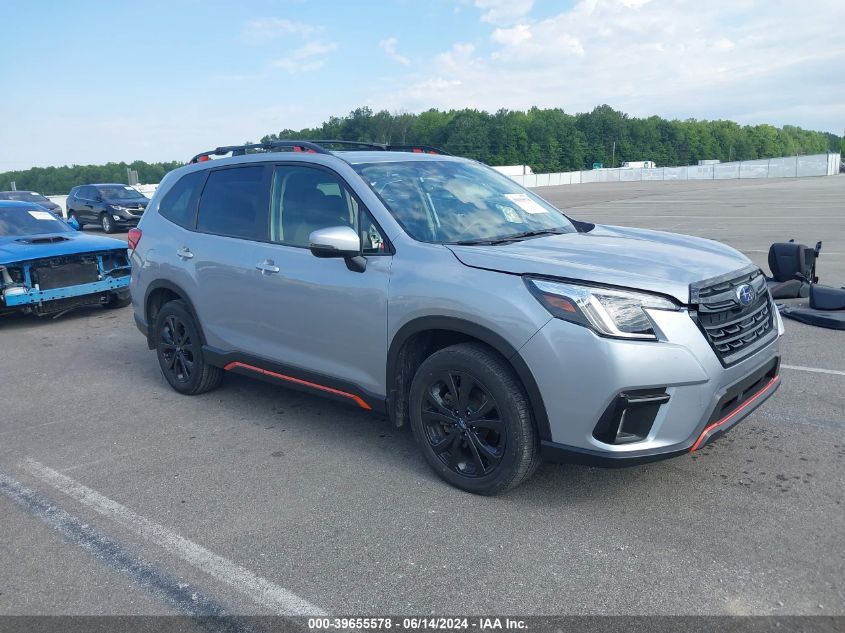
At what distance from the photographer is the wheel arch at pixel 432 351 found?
3.44 metres

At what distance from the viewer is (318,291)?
435 cm

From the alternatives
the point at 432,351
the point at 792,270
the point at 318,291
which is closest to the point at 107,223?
the point at 792,270

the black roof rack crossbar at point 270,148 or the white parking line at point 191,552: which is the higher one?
the black roof rack crossbar at point 270,148

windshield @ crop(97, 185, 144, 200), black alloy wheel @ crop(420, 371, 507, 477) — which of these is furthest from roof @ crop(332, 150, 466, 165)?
windshield @ crop(97, 185, 144, 200)

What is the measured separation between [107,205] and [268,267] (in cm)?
1929

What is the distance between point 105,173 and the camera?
2933 inches

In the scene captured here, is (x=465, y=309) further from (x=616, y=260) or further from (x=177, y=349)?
(x=177, y=349)

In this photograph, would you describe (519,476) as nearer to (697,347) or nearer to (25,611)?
(697,347)

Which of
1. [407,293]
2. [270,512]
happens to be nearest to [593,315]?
[407,293]

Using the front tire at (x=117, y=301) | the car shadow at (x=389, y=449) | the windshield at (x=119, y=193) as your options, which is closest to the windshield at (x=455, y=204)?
the car shadow at (x=389, y=449)

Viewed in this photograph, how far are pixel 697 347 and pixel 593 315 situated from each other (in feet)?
1.65

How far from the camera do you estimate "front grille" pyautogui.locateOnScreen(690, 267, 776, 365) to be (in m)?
3.37

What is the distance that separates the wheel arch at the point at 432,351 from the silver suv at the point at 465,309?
1 cm

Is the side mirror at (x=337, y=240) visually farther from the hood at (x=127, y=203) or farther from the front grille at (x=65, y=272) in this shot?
the hood at (x=127, y=203)
